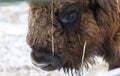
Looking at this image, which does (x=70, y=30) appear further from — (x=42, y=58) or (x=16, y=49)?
(x=16, y=49)

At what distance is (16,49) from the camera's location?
6.77 meters

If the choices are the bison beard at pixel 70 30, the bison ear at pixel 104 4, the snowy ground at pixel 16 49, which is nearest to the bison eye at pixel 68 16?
the bison beard at pixel 70 30

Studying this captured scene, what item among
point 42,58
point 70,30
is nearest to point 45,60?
point 42,58

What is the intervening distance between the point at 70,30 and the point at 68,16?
0.34 ft

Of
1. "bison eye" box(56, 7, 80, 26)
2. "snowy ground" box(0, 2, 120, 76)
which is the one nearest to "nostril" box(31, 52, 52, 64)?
"bison eye" box(56, 7, 80, 26)

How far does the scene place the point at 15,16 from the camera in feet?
26.2

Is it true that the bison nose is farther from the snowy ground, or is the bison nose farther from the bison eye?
the snowy ground

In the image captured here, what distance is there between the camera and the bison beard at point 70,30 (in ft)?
11.0

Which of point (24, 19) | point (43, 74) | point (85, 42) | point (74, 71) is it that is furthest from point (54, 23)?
point (24, 19)

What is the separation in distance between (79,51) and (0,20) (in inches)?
176

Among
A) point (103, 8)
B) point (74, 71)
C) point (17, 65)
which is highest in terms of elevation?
point (103, 8)

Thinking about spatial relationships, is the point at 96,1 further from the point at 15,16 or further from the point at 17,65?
the point at 15,16

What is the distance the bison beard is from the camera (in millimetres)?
3340

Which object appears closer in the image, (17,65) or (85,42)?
(85,42)
